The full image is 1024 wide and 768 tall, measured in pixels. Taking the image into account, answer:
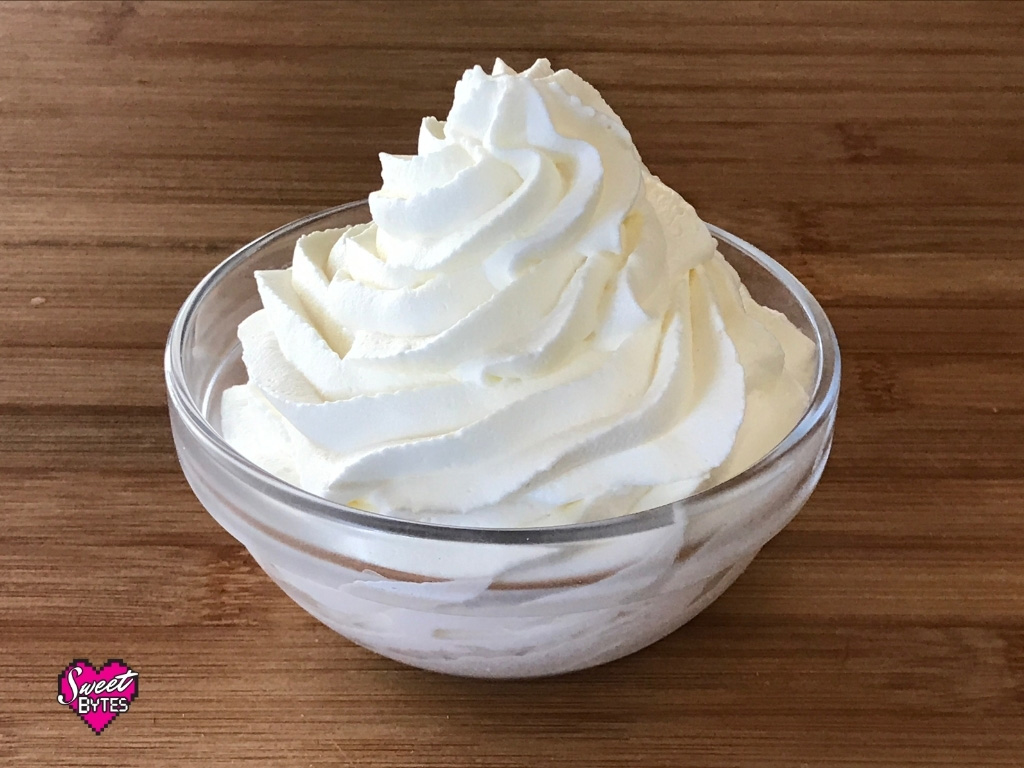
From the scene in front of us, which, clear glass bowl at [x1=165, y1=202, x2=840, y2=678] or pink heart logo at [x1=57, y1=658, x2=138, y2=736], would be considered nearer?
clear glass bowl at [x1=165, y1=202, x2=840, y2=678]

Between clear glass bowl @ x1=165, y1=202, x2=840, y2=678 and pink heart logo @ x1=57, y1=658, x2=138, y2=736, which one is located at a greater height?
clear glass bowl @ x1=165, y1=202, x2=840, y2=678

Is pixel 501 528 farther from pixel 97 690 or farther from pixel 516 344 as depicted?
pixel 97 690

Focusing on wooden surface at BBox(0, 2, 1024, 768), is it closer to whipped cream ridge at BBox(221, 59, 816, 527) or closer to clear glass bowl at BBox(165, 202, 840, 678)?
clear glass bowl at BBox(165, 202, 840, 678)


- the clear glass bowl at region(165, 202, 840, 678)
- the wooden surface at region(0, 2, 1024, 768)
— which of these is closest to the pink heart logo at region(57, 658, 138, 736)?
the wooden surface at region(0, 2, 1024, 768)

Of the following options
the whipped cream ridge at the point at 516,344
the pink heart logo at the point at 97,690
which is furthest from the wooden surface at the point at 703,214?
the whipped cream ridge at the point at 516,344

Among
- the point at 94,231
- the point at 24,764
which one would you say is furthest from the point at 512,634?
the point at 94,231

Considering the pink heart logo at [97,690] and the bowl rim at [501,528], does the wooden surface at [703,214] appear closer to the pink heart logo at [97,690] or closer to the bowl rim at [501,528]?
the pink heart logo at [97,690]

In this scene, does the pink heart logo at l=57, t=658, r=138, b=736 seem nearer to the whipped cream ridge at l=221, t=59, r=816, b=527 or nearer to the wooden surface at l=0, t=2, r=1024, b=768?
the wooden surface at l=0, t=2, r=1024, b=768
